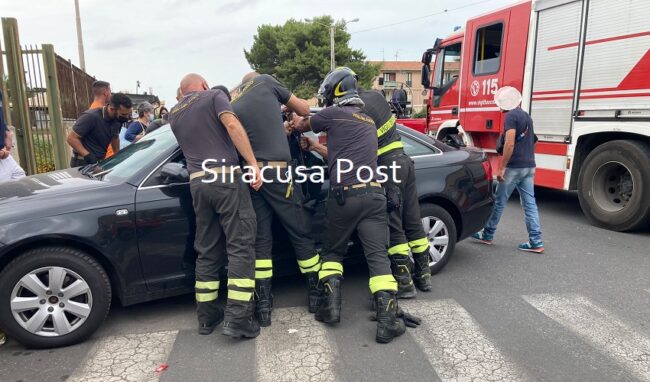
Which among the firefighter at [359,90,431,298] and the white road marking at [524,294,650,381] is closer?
the white road marking at [524,294,650,381]

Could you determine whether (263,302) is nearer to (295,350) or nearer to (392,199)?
(295,350)

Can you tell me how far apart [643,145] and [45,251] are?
612 cm

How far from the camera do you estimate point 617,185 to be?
5.97 m

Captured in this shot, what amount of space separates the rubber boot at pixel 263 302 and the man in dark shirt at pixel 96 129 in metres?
2.98

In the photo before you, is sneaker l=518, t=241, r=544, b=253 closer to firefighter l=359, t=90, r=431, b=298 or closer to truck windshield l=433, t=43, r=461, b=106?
firefighter l=359, t=90, r=431, b=298

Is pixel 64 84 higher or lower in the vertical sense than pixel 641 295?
higher

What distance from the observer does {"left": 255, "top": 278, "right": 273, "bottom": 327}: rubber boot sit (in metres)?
3.46

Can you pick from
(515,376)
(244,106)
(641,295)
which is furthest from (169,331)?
(641,295)

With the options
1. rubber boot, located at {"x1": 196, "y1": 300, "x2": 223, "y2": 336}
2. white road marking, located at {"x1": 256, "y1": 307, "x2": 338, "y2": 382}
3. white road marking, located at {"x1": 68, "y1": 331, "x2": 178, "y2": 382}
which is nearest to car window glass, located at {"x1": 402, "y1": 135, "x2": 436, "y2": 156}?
white road marking, located at {"x1": 256, "y1": 307, "x2": 338, "y2": 382}

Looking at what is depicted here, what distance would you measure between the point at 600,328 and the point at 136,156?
3725 mm

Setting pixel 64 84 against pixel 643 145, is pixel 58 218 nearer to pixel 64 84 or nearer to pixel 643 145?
pixel 643 145

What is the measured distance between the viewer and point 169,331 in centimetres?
338

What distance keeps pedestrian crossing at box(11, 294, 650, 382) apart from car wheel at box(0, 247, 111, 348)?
0.22m

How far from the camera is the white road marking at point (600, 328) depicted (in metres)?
2.89
